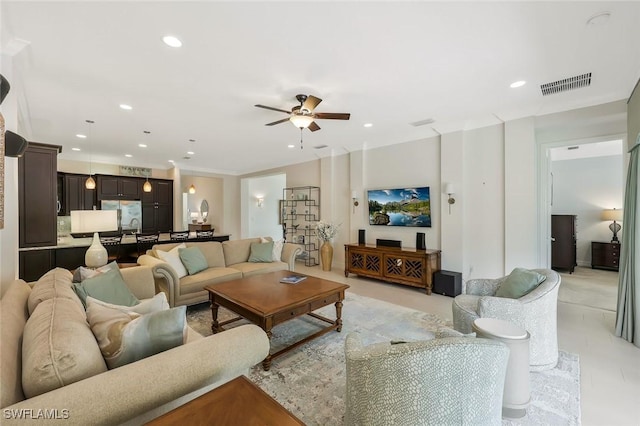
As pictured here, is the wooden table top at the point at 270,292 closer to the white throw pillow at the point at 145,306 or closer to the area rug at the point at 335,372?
the area rug at the point at 335,372

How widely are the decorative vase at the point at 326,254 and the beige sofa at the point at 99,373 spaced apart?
4.89 metres

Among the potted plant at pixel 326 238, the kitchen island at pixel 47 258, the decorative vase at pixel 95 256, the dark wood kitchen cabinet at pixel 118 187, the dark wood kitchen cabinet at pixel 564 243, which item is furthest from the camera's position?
the dark wood kitchen cabinet at pixel 118 187

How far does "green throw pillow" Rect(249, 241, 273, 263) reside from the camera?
478 cm

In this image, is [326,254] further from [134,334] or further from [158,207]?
[158,207]

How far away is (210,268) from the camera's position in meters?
4.33

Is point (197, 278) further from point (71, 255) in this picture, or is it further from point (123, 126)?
point (123, 126)

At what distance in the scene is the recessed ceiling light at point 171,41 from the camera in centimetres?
227

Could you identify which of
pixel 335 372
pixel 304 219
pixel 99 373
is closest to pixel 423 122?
pixel 335 372

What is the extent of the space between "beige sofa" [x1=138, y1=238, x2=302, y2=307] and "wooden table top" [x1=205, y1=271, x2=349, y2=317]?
643 millimetres

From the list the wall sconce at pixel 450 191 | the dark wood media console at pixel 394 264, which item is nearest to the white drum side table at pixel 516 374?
the dark wood media console at pixel 394 264

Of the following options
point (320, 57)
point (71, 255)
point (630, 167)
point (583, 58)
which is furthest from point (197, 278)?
point (630, 167)

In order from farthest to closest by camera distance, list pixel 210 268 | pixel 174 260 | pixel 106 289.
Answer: pixel 210 268 → pixel 174 260 → pixel 106 289

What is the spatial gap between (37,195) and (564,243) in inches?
364

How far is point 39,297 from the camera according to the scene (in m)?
1.66
